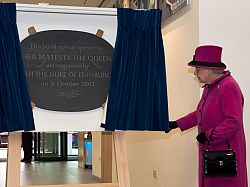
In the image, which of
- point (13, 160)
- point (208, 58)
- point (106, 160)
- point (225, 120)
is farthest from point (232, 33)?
point (106, 160)

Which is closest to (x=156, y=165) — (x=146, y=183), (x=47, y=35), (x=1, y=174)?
(x=146, y=183)

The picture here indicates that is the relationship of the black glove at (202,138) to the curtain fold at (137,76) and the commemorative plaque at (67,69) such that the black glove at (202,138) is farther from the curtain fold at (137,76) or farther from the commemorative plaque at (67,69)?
the commemorative plaque at (67,69)

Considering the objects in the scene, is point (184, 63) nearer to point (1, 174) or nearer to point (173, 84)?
point (173, 84)

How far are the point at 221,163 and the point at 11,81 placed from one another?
1420 millimetres

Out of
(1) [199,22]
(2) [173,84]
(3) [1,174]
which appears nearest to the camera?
(1) [199,22]

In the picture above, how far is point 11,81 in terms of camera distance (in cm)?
266

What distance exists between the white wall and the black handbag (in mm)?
990

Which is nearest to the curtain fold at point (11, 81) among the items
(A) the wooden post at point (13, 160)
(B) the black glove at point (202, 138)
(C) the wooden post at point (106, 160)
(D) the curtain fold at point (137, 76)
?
(A) the wooden post at point (13, 160)

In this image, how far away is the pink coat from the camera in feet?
9.67

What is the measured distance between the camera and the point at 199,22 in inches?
151

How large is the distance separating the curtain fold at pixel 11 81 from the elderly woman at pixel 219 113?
3.77 ft

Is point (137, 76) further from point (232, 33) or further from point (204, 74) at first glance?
point (232, 33)

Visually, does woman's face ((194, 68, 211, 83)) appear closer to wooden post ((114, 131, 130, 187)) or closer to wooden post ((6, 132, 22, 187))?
wooden post ((114, 131, 130, 187))

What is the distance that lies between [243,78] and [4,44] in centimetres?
211
